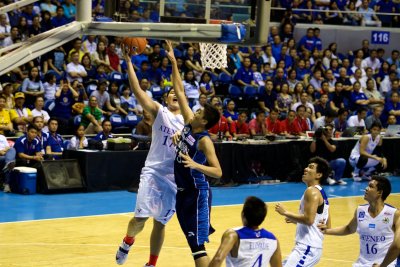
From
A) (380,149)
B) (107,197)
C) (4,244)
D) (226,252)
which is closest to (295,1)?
(380,149)

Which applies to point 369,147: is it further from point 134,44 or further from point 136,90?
point 134,44

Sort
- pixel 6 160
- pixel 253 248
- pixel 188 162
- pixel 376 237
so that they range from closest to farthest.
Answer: pixel 253 248, pixel 376 237, pixel 188 162, pixel 6 160

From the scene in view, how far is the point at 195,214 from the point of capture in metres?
9.25

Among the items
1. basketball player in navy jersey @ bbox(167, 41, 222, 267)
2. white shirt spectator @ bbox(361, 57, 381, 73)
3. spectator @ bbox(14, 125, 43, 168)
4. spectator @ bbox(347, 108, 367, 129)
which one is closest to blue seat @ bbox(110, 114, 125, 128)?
spectator @ bbox(14, 125, 43, 168)

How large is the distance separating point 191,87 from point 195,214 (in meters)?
11.3

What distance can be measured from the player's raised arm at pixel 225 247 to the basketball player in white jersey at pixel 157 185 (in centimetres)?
326

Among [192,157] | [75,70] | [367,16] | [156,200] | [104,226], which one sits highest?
[367,16]

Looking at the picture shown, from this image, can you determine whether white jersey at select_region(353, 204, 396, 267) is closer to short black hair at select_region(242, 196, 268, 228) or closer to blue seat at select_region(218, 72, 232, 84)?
short black hair at select_region(242, 196, 268, 228)

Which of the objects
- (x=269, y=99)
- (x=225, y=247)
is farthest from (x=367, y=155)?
(x=225, y=247)

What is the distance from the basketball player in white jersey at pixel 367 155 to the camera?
18.8m

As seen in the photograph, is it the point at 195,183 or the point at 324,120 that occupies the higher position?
the point at 195,183

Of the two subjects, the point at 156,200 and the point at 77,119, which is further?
the point at 77,119

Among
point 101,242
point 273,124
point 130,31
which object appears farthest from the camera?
point 273,124

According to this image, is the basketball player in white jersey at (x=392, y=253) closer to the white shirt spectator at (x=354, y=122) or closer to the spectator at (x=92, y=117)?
the spectator at (x=92, y=117)
